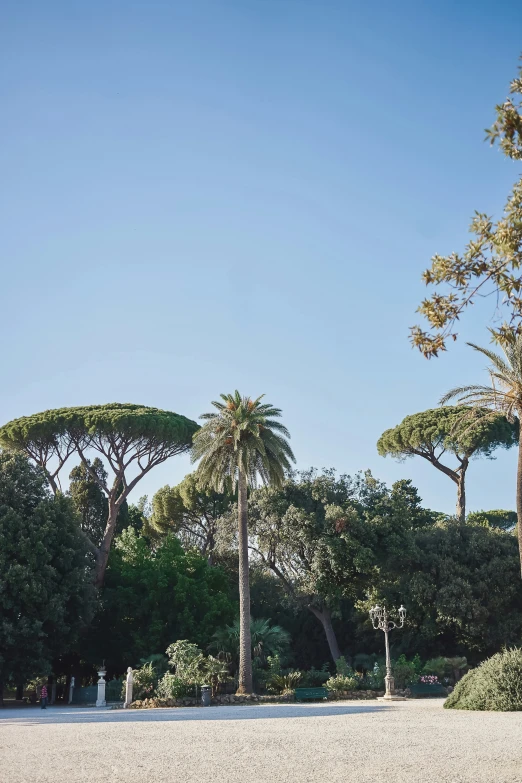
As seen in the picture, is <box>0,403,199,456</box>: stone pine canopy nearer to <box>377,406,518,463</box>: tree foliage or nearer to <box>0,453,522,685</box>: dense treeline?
<box>0,453,522,685</box>: dense treeline

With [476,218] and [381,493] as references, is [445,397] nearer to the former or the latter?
[381,493]

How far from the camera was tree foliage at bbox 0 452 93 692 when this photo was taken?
29766 millimetres

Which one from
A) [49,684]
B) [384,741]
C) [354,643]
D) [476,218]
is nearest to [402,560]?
[354,643]

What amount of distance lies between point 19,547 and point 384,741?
21.9 metres

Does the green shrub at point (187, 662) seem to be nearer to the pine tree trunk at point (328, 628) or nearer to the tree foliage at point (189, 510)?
the pine tree trunk at point (328, 628)

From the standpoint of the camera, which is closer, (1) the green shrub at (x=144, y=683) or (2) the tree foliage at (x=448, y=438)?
(1) the green shrub at (x=144, y=683)

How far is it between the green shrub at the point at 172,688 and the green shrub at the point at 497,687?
10295mm

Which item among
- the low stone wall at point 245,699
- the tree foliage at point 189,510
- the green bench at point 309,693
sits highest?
the tree foliage at point 189,510

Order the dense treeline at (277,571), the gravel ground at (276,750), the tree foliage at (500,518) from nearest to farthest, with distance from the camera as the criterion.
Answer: the gravel ground at (276,750), the dense treeline at (277,571), the tree foliage at (500,518)

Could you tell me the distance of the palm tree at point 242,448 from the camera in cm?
3027

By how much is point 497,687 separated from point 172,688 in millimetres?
12073

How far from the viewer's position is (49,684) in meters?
35.9

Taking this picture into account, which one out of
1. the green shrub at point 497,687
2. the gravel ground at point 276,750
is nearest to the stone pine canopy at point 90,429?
the gravel ground at point 276,750

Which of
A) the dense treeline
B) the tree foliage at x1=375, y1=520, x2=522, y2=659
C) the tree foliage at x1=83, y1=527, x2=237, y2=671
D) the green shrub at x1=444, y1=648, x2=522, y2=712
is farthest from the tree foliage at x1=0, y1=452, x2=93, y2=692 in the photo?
the green shrub at x1=444, y1=648, x2=522, y2=712
